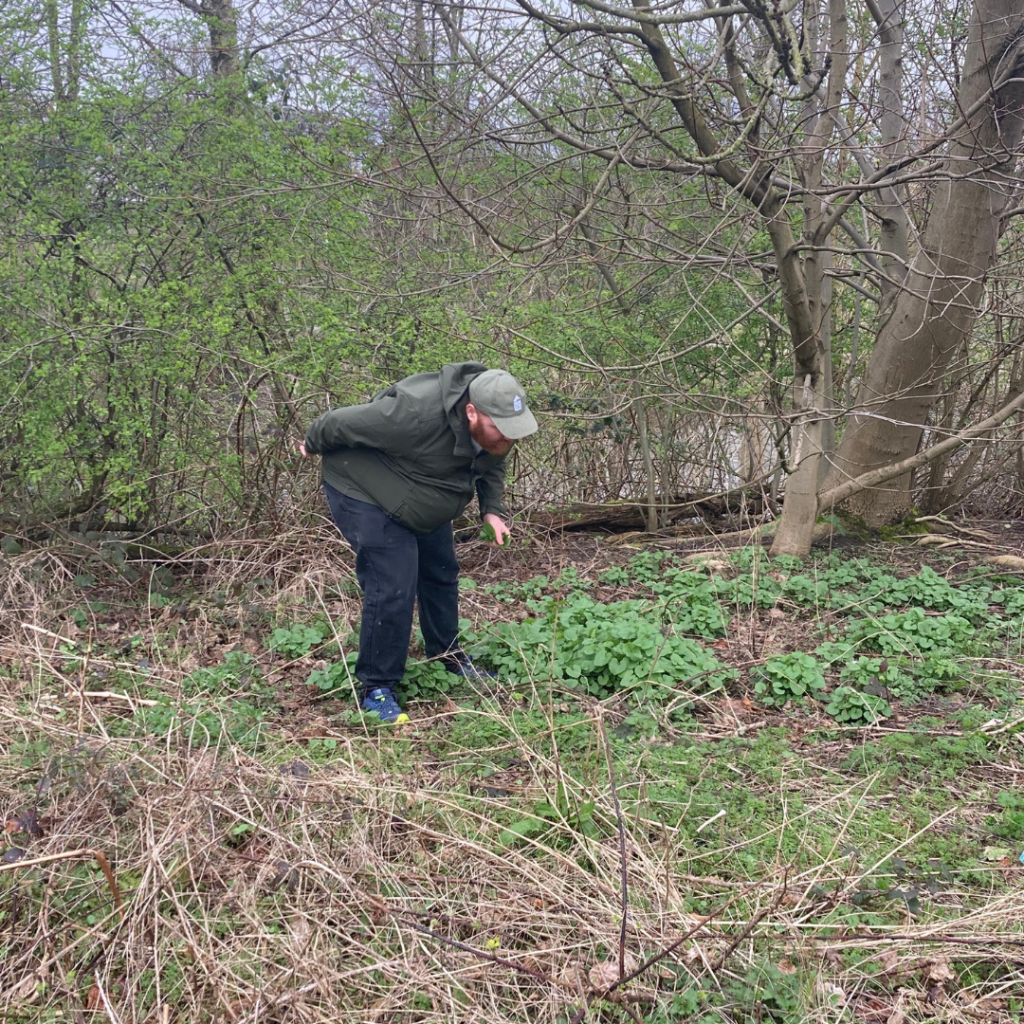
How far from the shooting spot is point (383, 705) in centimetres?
412

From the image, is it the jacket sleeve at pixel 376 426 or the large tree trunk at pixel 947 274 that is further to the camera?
the large tree trunk at pixel 947 274

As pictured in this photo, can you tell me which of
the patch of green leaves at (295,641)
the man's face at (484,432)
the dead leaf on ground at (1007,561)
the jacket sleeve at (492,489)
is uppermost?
the man's face at (484,432)

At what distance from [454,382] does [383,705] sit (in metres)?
1.59

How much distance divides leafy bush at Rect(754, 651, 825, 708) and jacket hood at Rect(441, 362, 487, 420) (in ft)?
6.73

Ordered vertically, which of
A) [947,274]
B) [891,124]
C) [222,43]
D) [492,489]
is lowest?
[492,489]

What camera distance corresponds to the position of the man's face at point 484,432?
3908 mm

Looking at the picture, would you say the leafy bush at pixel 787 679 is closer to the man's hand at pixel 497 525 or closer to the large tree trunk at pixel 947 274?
the man's hand at pixel 497 525

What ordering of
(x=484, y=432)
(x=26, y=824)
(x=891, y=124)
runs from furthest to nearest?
(x=891, y=124), (x=484, y=432), (x=26, y=824)

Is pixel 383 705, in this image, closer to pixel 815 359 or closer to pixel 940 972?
pixel 940 972

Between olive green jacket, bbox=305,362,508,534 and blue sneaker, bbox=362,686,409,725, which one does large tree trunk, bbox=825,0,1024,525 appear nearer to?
olive green jacket, bbox=305,362,508,534

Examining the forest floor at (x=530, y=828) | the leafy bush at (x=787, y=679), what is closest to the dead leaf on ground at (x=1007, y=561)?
the forest floor at (x=530, y=828)

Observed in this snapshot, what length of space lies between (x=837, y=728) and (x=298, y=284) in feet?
16.0

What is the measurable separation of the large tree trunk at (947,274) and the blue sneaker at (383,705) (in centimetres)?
348

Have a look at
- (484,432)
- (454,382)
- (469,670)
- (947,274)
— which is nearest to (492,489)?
(484,432)
